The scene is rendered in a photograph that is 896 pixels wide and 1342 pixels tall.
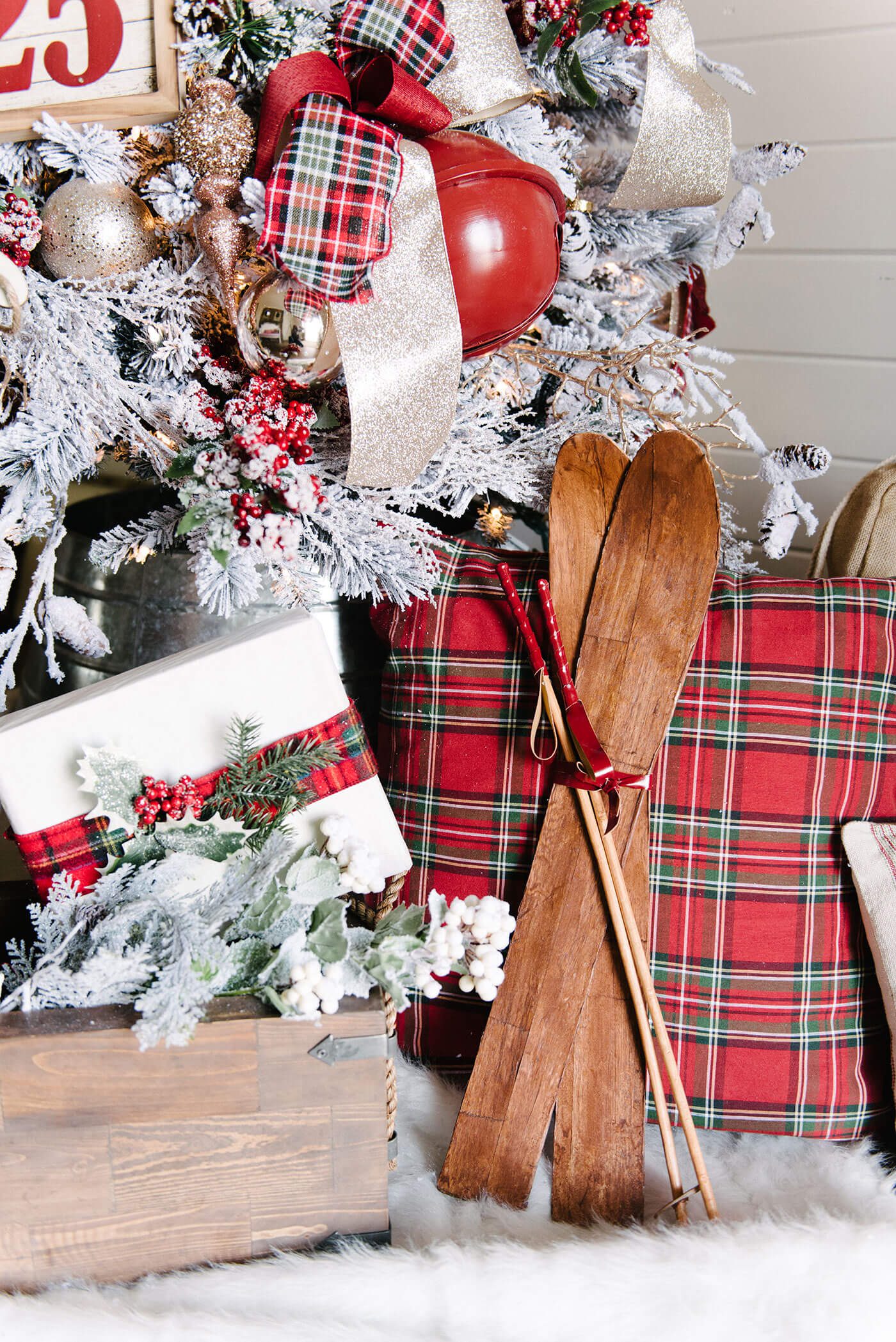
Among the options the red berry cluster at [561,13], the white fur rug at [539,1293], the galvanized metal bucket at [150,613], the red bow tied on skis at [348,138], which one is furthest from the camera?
the galvanized metal bucket at [150,613]

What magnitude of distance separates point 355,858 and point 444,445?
397 millimetres

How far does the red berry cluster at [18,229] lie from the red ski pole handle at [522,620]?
0.48m

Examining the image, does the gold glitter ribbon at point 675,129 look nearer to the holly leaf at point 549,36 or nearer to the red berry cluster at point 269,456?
the holly leaf at point 549,36

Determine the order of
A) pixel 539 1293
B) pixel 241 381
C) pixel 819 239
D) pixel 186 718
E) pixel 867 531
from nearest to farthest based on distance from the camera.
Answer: pixel 539 1293 < pixel 186 718 < pixel 241 381 < pixel 867 531 < pixel 819 239

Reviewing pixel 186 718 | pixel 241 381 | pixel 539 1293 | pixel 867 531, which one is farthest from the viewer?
pixel 867 531

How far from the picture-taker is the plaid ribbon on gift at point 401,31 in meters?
0.80

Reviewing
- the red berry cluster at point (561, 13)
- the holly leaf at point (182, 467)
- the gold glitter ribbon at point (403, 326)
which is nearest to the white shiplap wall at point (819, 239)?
the red berry cluster at point (561, 13)

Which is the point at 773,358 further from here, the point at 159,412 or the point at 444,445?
the point at 159,412

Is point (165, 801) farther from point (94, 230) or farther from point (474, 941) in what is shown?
point (94, 230)

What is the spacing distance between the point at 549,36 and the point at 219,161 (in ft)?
1.11

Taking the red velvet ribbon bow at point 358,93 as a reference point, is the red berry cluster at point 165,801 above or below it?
below

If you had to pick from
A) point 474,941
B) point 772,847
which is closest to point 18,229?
point 474,941

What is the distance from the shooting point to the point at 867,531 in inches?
39.7

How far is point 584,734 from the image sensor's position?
2.73 feet
